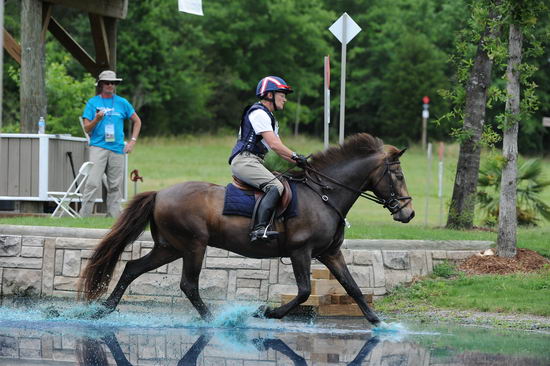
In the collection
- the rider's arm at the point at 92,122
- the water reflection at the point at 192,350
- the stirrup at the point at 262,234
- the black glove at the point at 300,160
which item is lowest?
the water reflection at the point at 192,350

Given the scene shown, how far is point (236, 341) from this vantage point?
30.8ft

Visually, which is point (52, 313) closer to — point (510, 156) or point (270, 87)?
point (270, 87)

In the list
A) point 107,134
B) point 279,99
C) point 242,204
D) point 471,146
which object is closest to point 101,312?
point 242,204

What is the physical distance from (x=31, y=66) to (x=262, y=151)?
26.2 feet

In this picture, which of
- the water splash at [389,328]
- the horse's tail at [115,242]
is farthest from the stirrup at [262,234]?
the water splash at [389,328]

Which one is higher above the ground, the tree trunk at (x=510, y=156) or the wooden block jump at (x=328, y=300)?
the tree trunk at (x=510, y=156)

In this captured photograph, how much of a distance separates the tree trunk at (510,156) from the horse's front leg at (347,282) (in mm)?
3330

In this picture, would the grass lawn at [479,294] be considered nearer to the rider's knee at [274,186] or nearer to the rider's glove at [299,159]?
the rider's glove at [299,159]

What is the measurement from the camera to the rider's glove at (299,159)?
10375 millimetres

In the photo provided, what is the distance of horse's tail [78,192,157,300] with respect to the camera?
35.3 ft

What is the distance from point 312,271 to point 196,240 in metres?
2.16

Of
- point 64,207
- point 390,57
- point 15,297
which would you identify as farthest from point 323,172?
point 390,57

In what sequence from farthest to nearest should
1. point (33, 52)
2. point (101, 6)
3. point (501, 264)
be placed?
1. point (101, 6)
2. point (33, 52)
3. point (501, 264)

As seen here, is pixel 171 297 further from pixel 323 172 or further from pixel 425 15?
pixel 425 15
